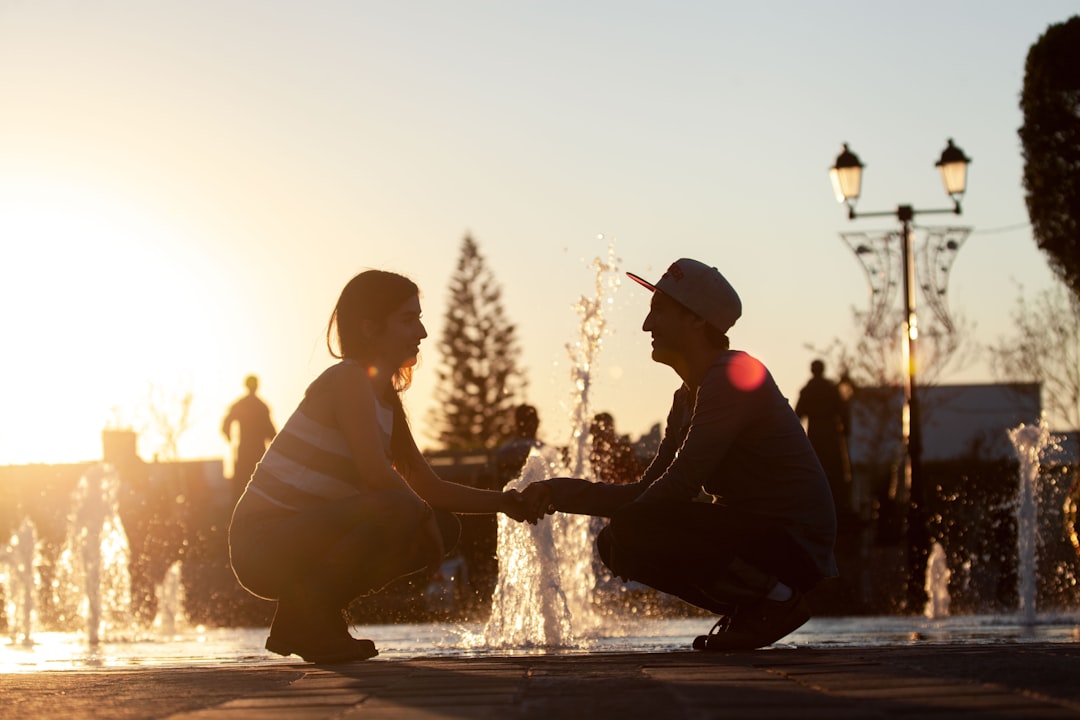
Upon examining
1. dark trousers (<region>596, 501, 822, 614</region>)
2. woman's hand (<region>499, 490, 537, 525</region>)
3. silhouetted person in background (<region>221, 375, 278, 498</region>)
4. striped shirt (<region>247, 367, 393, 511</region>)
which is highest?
silhouetted person in background (<region>221, 375, 278, 498</region>)

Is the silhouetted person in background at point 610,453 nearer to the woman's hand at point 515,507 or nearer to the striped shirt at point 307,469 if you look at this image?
the woman's hand at point 515,507

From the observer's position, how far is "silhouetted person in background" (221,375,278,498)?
20.5m

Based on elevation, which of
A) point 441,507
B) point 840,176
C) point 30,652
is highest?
point 840,176

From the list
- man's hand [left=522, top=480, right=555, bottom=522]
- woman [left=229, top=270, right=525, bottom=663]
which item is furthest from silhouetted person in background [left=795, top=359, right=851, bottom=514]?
woman [left=229, top=270, right=525, bottom=663]

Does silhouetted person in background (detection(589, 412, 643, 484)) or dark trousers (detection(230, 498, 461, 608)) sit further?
silhouetted person in background (detection(589, 412, 643, 484))

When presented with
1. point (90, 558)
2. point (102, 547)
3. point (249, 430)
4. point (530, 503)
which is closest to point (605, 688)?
point (530, 503)

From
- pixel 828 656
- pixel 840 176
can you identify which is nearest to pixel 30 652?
pixel 828 656

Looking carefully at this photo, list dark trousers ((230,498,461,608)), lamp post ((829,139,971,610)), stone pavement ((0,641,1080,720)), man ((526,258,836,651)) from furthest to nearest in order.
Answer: lamp post ((829,139,971,610)) → man ((526,258,836,651)) → dark trousers ((230,498,461,608)) → stone pavement ((0,641,1080,720))

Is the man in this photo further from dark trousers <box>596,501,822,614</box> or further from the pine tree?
the pine tree

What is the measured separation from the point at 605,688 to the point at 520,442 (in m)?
9.41

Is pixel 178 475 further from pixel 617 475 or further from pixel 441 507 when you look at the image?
pixel 441 507

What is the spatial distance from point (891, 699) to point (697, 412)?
2.36 m

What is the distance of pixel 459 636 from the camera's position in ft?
32.7

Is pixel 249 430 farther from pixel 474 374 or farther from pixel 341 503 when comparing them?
pixel 474 374
